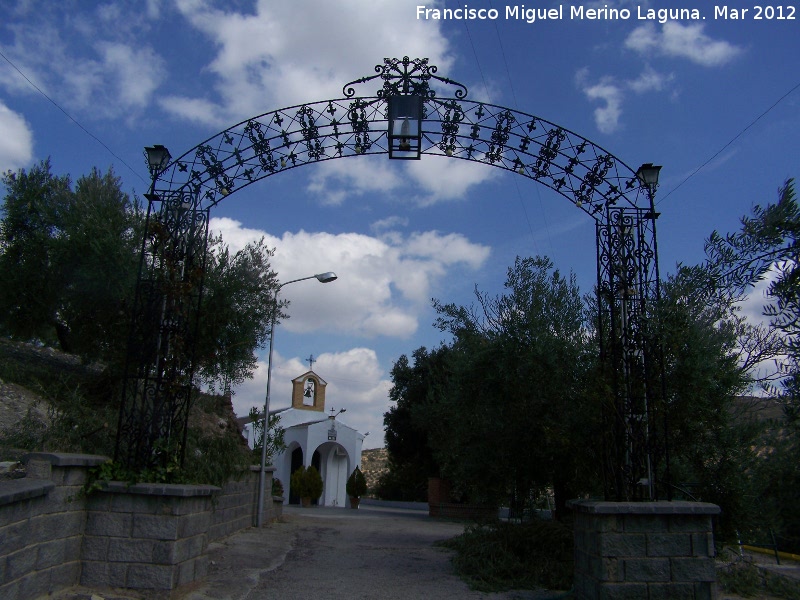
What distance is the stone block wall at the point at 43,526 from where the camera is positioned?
209 inches

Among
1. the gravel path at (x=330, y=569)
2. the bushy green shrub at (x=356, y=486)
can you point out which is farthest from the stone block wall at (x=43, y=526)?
the bushy green shrub at (x=356, y=486)

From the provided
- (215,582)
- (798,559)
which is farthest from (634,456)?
(798,559)

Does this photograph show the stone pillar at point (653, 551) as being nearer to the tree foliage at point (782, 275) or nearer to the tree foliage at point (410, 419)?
the tree foliage at point (782, 275)

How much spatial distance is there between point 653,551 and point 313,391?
33.2 metres

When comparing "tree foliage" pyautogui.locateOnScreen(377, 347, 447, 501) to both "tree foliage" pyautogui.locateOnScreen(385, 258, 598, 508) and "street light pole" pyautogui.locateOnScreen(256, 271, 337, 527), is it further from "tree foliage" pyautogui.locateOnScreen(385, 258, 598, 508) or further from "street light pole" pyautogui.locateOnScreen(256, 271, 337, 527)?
"tree foliage" pyautogui.locateOnScreen(385, 258, 598, 508)

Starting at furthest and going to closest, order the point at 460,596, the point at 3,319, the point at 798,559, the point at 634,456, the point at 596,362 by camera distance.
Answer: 1. the point at 3,319
2. the point at 798,559
3. the point at 596,362
4. the point at 460,596
5. the point at 634,456

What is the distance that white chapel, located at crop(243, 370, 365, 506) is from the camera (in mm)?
34906

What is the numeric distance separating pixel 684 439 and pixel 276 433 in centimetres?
1077

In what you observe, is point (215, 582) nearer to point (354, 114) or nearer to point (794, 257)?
point (354, 114)

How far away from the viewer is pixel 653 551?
263 inches

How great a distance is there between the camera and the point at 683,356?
28.2 ft

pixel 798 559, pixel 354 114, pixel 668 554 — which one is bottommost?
pixel 798 559

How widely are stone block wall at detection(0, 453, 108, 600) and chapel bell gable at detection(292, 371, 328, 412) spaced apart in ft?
104

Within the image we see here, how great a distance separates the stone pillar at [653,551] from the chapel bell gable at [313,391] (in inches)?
1271
